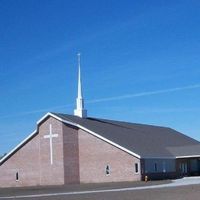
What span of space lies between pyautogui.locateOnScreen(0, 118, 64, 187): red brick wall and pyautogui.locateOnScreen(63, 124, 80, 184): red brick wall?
465 mm

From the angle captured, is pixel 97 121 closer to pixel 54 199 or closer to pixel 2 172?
pixel 2 172

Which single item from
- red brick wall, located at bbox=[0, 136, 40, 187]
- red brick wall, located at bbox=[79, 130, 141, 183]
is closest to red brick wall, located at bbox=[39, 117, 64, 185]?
red brick wall, located at bbox=[0, 136, 40, 187]

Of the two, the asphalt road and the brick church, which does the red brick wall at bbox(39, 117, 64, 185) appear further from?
the asphalt road

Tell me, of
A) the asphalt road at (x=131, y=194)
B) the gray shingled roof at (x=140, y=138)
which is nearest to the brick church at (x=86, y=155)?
the gray shingled roof at (x=140, y=138)

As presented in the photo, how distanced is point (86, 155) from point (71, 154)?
1.80m

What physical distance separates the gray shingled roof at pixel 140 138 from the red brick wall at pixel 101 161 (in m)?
0.91

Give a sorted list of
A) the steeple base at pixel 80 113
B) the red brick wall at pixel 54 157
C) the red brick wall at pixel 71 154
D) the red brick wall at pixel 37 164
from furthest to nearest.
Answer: the steeple base at pixel 80 113 → the red brick wall at pixel 37 164 → the red brick wall at pixel 54 157 → the red brick wall at pixel 71 154

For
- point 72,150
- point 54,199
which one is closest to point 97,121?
point 72,150

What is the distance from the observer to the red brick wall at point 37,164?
→ 5966 centimetres

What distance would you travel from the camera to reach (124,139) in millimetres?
58938

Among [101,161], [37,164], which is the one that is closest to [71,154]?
[101,161]

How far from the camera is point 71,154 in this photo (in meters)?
59.3

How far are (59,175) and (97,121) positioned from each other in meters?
8.88

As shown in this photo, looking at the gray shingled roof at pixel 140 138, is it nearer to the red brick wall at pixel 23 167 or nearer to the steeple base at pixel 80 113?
the steeple base at pixel 80 113
